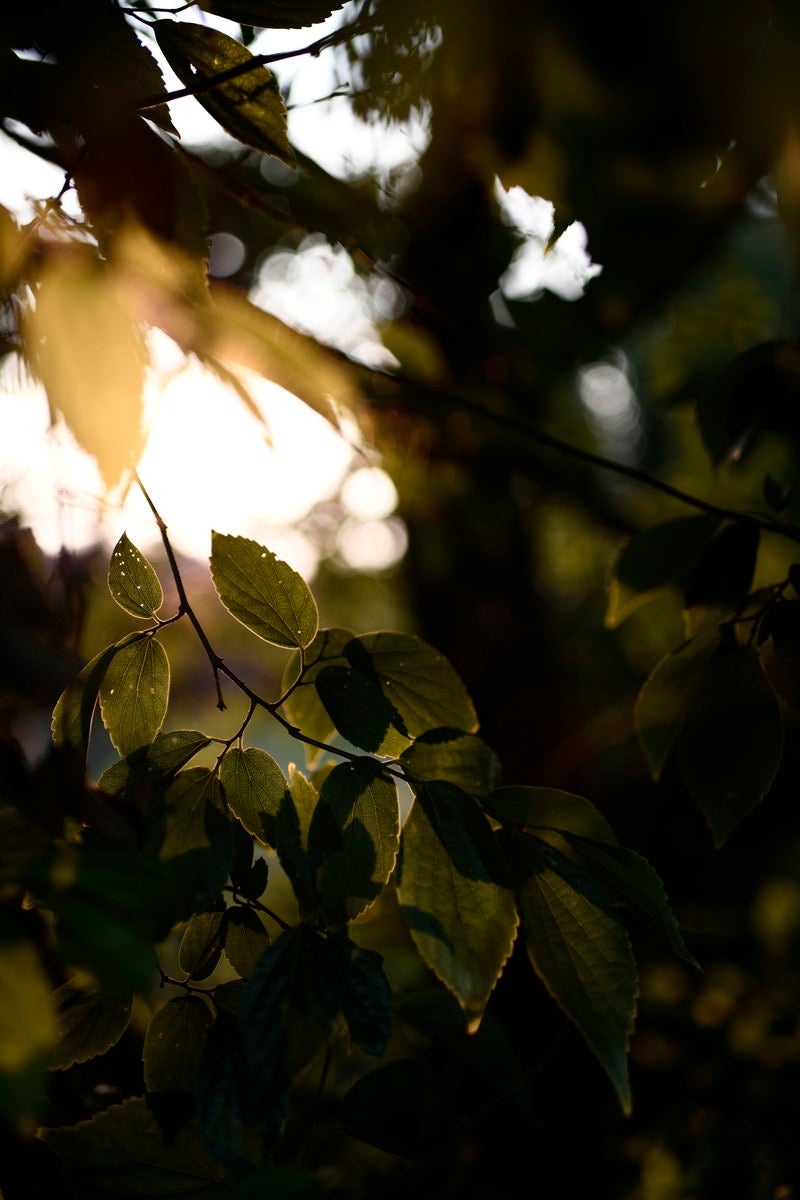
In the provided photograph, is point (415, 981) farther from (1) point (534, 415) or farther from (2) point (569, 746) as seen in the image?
(1) point (534, 415)

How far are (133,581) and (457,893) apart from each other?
0.26 metres

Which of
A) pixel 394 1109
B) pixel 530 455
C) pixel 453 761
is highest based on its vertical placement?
pixel 530 455

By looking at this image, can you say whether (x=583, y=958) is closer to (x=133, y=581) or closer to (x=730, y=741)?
(x=730, y=741)

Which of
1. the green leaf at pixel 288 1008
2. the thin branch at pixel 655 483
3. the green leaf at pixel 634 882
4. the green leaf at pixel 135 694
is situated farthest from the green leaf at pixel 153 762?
the thin branch at pixel 655 483

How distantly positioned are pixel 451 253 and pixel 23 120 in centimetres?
104

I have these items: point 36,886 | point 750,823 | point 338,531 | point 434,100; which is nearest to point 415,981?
point 750,823

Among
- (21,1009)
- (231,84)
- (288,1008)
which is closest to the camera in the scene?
(21,1009)

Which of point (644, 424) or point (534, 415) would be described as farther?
point (644, 424)

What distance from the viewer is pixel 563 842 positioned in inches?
16.9

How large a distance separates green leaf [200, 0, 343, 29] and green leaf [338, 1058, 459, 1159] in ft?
2.20

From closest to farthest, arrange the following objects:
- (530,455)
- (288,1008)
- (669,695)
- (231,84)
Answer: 1. (288,1008)
2. (231,84)
3. (669,695)
4. (530,455)

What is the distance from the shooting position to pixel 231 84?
46 centimetres

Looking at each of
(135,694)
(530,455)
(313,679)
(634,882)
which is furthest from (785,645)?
(530,455)

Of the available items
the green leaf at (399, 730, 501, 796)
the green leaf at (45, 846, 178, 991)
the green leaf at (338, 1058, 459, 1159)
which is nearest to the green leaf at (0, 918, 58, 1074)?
the green leaf at (45, 846, 178, 991)
